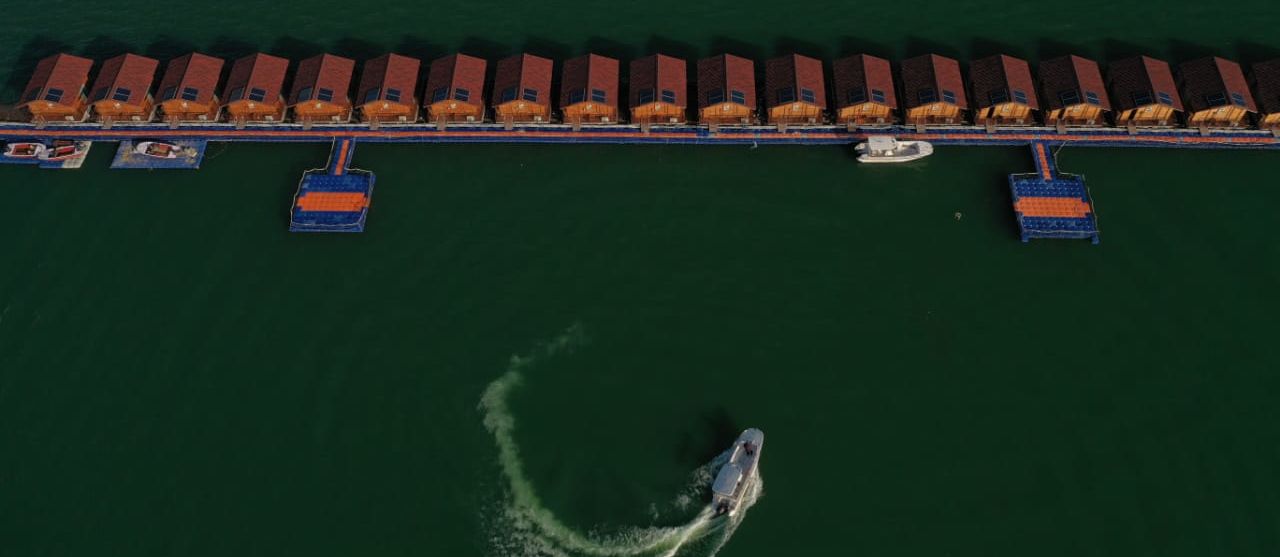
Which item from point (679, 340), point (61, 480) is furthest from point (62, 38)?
point (679, 340)

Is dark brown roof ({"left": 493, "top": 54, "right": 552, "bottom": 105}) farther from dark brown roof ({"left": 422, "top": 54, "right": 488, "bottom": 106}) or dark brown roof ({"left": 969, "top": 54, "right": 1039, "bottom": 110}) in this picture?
dark brown roof ({"left": 969, "top": 54, "right": 1039, "bottom": 110})

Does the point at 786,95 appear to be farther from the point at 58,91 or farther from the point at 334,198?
the point at 58,91

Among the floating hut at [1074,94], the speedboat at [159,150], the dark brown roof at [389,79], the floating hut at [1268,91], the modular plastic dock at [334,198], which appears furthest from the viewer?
the dark brown roof at [389,79]

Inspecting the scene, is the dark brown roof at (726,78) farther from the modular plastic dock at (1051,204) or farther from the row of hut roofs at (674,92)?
the modular plastic dock at (1051,204)

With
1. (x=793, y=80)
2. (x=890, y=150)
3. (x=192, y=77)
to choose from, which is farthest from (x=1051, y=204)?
(x=192, y=77)

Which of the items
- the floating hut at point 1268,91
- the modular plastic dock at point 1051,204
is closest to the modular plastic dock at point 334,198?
the modular plastic dock at point 1051,204

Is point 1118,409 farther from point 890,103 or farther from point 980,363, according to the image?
point 890,103

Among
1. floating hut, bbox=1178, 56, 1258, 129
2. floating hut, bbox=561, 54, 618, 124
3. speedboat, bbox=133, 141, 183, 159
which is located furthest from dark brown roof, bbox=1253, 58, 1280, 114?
speedboat, bbox=133, 141, 183, 159
